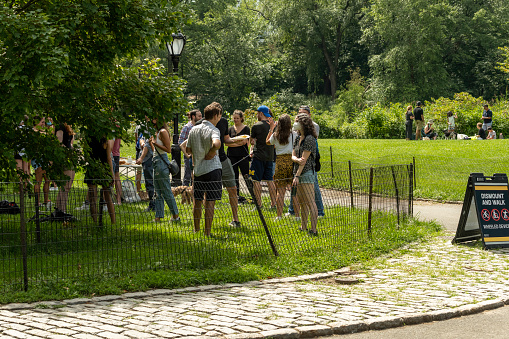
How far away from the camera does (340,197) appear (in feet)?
32.8

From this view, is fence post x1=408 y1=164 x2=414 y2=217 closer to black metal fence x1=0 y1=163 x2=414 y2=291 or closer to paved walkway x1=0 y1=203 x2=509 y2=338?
black metal fence x1=0 y1=163 x2=414 y2=291

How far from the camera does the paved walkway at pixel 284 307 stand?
17.8 feet

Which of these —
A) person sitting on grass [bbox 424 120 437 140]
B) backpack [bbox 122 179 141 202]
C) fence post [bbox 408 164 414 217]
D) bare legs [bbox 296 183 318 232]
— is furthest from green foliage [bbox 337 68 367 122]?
bare legs [bbox 296 183 318 232]

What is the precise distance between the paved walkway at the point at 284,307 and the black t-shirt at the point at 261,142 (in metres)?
4.59

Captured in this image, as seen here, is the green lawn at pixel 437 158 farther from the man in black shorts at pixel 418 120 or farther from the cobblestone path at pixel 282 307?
the cobblestone path at pixel 282 307

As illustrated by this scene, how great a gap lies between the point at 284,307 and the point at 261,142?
20.8ft

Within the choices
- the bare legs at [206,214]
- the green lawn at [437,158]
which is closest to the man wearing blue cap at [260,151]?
the bare legs at [206,214]

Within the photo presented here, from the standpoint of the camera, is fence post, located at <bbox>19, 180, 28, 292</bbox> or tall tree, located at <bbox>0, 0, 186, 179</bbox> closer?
fence post, located at <bbox>19, 180, 28, 292</bbox>

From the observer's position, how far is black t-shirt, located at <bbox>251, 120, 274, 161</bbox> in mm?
12211

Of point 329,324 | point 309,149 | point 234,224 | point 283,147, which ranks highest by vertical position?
point 283,147

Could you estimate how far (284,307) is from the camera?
243 inches

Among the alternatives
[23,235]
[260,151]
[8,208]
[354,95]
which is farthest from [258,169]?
[354,95]

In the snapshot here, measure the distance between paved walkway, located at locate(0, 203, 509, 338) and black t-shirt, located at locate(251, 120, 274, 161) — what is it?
4.59 m

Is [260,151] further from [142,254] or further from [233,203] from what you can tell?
[142,254]
